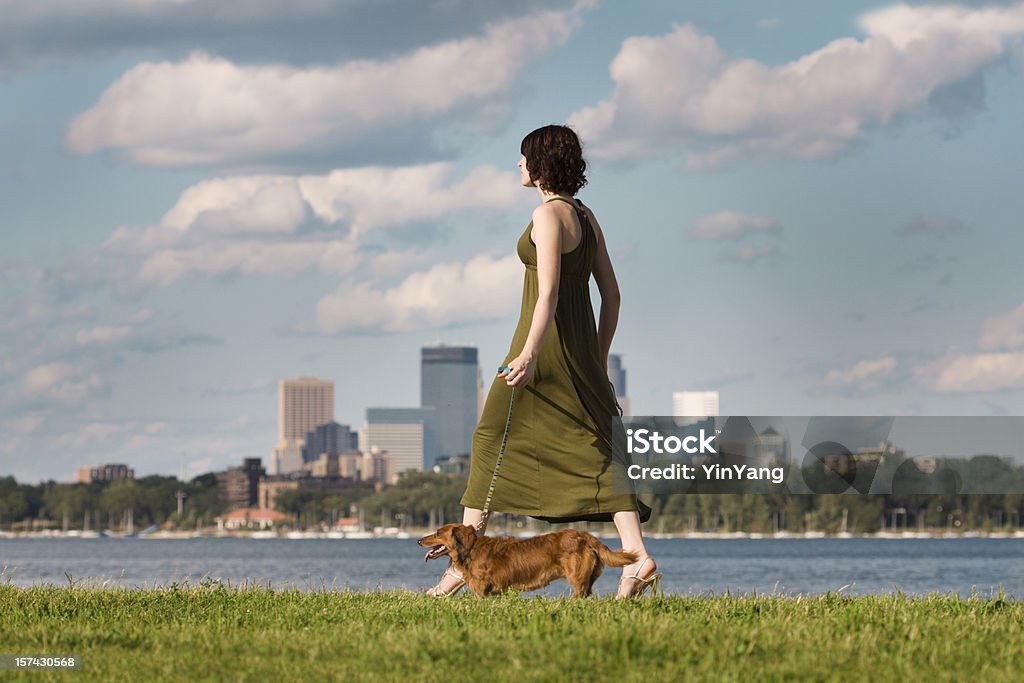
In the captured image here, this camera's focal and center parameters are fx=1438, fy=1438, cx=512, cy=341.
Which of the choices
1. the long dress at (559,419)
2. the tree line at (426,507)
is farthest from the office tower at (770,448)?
the tree line at (426,507)

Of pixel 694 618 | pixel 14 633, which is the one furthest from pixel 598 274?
pixel 14 633

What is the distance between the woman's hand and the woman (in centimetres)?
23

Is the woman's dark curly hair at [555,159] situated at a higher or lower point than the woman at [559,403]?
higher

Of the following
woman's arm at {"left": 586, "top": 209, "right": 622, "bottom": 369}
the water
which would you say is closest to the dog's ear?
woman's arm at {"left": 586, "top": 209, "right": 622, "bottom": 369}

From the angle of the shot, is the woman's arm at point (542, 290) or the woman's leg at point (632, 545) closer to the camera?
the woman's arm at point (542, 290)

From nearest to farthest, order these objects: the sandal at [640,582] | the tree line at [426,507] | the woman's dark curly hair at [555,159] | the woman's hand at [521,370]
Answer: the woman's hand at [521,370] < the sandal at [640,582] < the woman's dark curly hair at [555,159] < the tree line at [426,507]

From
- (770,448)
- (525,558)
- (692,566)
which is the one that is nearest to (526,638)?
→ (525,558)

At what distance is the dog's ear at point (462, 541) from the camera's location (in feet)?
26.1

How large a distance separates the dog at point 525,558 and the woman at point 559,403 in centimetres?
15

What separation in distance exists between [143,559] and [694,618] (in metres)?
111

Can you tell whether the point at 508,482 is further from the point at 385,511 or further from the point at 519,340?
the point at 385,511

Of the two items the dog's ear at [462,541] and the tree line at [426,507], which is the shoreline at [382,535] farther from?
the dog's ear at [462,541]

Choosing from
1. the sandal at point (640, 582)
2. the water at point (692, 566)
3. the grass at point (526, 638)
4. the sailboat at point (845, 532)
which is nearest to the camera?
the grass at point (526, 638)

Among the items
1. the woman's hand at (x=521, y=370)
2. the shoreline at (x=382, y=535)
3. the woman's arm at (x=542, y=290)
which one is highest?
the woman's arm at (x=542, y=290)
